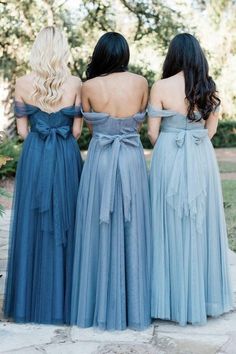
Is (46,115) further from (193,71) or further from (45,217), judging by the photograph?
(193,71)

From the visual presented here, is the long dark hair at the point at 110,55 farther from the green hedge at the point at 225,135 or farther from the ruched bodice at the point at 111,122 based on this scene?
the green hedge at the point at 225,135

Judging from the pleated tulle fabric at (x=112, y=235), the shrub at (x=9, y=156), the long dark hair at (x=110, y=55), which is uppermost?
the shrub at (x=9, y=156)

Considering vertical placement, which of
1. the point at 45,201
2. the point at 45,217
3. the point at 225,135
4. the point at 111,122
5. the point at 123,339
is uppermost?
the point at 225,135

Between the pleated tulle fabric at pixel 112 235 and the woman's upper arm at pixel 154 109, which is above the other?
the woman's upper arm at pixel 154 109

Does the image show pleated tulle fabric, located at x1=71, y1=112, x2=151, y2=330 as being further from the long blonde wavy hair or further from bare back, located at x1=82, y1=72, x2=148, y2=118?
the long blonde wavy hair

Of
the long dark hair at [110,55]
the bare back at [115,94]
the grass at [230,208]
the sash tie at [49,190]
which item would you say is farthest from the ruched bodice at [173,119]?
the grass at [230,208]

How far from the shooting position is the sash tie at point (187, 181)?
13.1 feet

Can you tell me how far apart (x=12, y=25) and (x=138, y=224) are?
1172 centimetres

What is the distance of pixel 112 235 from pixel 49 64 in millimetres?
1236

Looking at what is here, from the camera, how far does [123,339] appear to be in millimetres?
3752

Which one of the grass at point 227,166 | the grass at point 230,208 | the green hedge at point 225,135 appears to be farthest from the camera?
the green hedge at point 225,135

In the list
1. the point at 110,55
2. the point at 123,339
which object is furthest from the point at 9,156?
the point at 123,339

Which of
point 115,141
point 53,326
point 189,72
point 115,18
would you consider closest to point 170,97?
point 189,72

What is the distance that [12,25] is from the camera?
1450 centimetres
